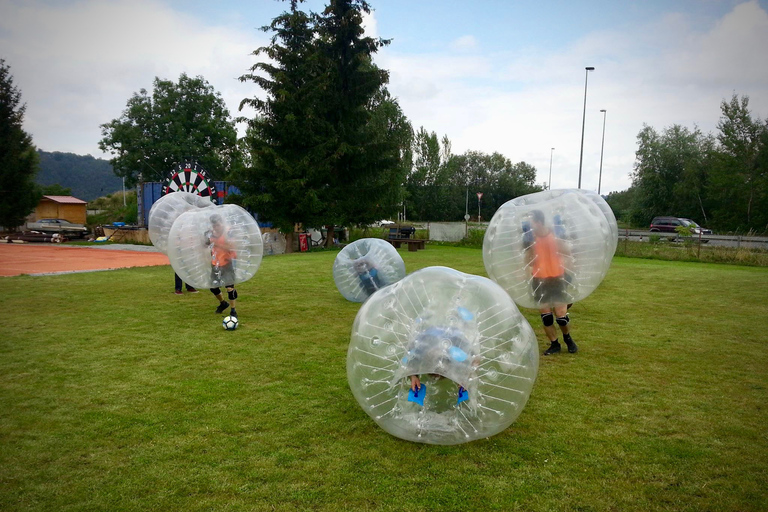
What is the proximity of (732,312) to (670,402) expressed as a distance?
5.98 metres

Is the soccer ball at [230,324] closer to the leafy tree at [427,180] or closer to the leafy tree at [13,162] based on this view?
the leafy tree at [13,162]

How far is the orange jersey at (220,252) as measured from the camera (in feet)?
23.7

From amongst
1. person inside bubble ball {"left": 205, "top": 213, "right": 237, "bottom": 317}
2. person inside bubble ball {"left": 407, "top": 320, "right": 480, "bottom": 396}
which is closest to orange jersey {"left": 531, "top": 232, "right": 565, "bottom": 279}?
person inside bubble ball {"left": 407, "top": 320, "right": 480, "bottom": 396}

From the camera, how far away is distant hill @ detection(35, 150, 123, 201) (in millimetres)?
103812

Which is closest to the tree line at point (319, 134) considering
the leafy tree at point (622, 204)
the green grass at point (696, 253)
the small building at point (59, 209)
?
the green grass at point (696, 253)

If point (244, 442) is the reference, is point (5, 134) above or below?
above

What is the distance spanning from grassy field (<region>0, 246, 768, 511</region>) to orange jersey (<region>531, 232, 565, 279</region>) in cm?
117

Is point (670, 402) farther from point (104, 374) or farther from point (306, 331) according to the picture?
point (104, 374)

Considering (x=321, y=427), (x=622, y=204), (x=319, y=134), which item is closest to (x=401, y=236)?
(x=319, y=134)

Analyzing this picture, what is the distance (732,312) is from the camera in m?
9.30

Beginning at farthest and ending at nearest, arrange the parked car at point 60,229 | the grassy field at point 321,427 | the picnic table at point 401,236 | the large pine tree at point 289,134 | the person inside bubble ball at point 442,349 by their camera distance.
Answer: the parked car at point 60,229
the picnic table at point 401,236
the large pine tree at point 289,134
the person inside bubble ball at point 442,349
the grassy field at point 321,427

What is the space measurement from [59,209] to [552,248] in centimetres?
5122

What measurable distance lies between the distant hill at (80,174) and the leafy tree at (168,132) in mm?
61429

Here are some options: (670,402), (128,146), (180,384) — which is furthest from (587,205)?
(128,146)
